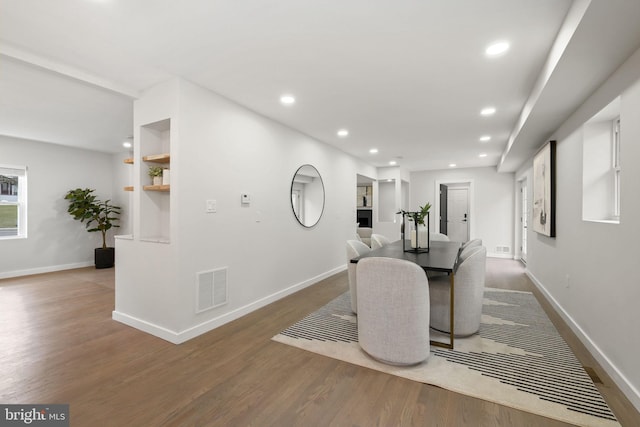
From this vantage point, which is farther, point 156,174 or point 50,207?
point 50,207

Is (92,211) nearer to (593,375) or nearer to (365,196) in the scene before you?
(365,196)

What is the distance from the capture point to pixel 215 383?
80.5 inches

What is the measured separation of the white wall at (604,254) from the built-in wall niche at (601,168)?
8 centimetres

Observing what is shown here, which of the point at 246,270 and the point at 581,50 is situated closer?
the point at 581,50

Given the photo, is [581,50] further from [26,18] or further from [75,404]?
[75,404]

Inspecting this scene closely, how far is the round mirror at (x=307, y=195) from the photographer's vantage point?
4348mm

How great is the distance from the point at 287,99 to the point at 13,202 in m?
5.72

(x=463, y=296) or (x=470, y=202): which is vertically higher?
(x=470, y=202)

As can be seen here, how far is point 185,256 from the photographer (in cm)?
272

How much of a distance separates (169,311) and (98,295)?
7.41ft

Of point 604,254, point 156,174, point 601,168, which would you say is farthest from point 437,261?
point 156,174

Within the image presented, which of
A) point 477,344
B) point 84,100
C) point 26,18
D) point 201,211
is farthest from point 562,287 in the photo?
point 84,100

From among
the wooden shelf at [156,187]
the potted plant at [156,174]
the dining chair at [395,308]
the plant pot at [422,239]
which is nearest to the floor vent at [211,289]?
the wooden shelf at [156,187]

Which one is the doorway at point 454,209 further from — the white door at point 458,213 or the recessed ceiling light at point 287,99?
the recessed ceiling light at point 287,99
